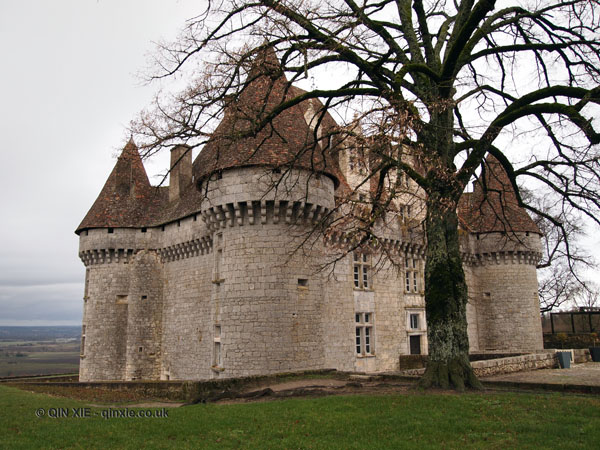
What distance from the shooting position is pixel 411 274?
23312 mm

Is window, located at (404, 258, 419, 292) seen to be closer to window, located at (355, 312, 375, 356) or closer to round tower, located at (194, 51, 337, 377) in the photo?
window, located at (355, 312, 375, 356)

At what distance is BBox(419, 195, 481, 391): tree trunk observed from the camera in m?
→ 10.1

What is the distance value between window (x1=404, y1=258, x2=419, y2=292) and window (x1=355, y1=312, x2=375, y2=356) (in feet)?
10.9

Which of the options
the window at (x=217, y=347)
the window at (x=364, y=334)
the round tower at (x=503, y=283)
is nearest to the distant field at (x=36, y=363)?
the window at (x=217, y=347)

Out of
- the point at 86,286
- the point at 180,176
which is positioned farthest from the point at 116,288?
the point at 180,176

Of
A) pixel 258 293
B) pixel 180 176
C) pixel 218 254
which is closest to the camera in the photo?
pixel 258 293

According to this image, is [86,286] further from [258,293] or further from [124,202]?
[258,293]

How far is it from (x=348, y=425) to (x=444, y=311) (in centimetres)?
389

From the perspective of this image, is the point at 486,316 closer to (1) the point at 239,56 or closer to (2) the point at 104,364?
(2) the point at 104,364

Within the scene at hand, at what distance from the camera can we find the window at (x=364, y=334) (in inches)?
778

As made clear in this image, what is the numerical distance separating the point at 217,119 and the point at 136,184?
13.9 metres

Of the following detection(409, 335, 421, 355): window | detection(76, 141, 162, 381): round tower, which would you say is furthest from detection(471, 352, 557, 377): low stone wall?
detection(76, 141, 162, 381): round tower

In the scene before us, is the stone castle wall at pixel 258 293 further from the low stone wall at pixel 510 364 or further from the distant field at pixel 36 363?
the distant field at pixel 36 363

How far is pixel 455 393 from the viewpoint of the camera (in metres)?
9.40
